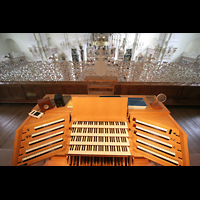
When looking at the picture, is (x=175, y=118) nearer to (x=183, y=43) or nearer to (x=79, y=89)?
(x=79, y=89)

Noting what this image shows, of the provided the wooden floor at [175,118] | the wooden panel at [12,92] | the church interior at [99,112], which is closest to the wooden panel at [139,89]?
the church interior at [99,112]

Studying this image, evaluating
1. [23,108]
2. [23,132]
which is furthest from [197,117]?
[23,108]

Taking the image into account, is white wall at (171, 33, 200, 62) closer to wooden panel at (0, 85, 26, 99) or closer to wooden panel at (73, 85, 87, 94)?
wooden panel at (73, 85, 87, 94)

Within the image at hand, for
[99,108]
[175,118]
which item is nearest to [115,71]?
[99,108]

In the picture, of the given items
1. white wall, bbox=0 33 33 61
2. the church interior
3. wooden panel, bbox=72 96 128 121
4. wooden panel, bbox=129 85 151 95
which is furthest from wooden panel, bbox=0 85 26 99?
wooden panel, bbox=129 85 151 95

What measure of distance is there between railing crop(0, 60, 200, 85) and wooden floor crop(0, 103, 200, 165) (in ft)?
3.36

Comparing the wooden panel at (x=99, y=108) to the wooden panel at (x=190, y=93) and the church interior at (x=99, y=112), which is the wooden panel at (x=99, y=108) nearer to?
the church interior at (x=99, y=112)

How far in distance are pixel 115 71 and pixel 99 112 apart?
1665 mm

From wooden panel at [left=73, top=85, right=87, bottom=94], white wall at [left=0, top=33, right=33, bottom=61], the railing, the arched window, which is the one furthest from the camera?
white wall at [left=0, top=33, right=33, bottom=61]

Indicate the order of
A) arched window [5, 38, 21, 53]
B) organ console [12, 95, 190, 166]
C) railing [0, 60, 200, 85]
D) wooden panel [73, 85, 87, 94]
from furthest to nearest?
1. arched window [5, 38, 21, 53]
2. wooden panel [73, 85, 87, 94]
3. railing [0, 60, 200, 85]
4. organ console [12, 95, 190, 166]

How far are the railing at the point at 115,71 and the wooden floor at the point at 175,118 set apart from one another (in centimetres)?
102

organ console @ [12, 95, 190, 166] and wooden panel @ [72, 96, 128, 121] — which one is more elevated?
wooden panel @ [72, 96, 128, 121]

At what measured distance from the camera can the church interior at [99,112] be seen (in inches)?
69.7

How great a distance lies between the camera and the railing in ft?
10.3
